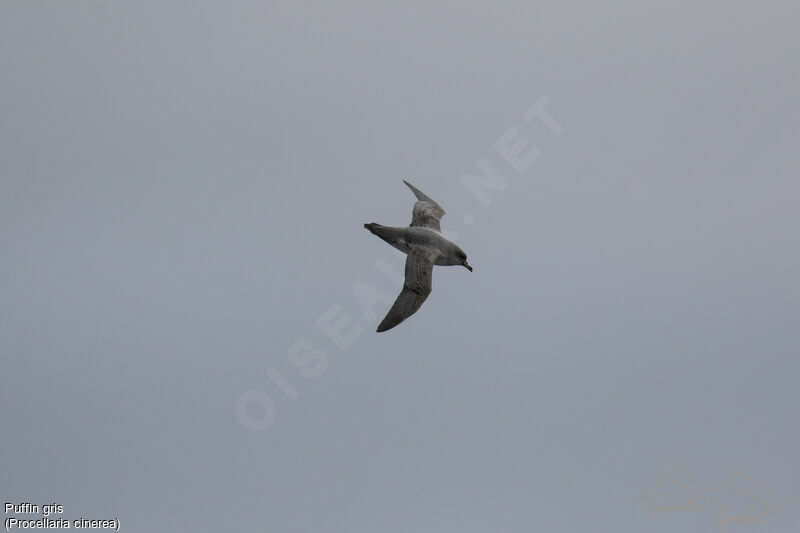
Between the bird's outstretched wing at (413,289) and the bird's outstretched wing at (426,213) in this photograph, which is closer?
the bird's outstretched wing at (413,289)

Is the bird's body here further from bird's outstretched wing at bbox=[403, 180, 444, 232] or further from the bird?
bird's outstretched wing at bbox=[403, 180, 444, 232]

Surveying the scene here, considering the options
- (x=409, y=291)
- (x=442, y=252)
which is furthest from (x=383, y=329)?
(x=442, y=252)

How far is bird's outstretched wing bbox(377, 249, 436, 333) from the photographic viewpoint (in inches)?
2459

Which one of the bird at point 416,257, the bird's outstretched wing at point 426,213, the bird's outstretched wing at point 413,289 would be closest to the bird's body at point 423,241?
the bird at point 416,257

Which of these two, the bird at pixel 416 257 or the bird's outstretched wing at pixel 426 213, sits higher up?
the bird's outstretched wing at pixel 426 213

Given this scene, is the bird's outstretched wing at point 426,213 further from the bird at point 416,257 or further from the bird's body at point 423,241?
the bird's body at point 423,241

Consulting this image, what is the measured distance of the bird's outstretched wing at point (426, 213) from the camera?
237 feet

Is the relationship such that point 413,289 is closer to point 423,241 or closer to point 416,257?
point 416,257

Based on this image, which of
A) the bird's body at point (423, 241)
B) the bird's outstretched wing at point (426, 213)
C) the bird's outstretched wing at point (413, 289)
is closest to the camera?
the bird's outstretched wing at point (413, 289)

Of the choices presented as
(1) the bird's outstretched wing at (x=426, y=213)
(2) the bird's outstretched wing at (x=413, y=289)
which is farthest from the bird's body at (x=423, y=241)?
(1) the bird's outstretched wing at (x=426, y=213)

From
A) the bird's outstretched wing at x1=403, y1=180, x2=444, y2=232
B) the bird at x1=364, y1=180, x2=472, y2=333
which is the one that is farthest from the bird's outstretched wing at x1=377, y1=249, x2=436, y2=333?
the bird's outstretched wing at x1=403, y1=180, x2=444, y2=232

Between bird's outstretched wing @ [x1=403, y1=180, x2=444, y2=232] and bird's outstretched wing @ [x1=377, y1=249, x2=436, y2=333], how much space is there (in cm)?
572

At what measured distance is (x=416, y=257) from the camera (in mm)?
66250

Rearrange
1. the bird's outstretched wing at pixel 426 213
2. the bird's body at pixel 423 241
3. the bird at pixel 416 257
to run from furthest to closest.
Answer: the bird's outstretched wing at pixel 426 213, the bird's body at pixel 423 241, the bird at pixel 416 257
